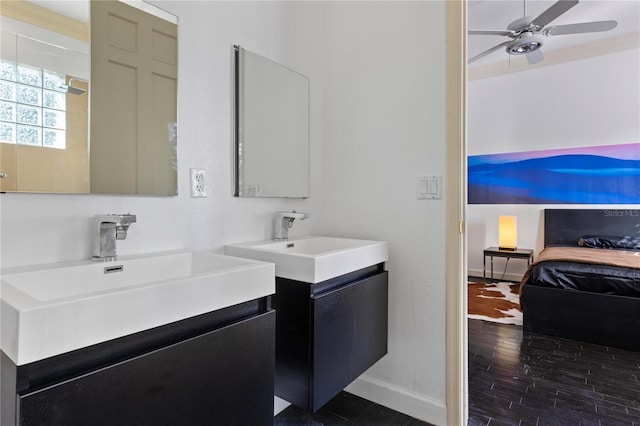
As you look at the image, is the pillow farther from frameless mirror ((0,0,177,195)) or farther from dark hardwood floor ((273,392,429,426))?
frameless mirror ((0,0,177,195))

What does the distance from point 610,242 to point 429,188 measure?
10.9ft

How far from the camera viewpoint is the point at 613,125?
389 cm

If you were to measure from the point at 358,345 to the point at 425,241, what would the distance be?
571 mm

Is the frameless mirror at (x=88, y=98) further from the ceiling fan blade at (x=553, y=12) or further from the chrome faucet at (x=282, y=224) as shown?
the ceiling fan blade at (x=553, y=12)

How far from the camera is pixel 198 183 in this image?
1.46 metres

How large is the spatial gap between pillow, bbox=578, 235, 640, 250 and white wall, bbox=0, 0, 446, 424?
323 cm

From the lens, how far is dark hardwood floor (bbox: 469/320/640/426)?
1.74 metres

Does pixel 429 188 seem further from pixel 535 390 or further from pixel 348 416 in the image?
pixel 535 390

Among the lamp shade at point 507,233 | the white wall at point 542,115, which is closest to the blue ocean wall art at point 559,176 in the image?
the white wall at point 542,115

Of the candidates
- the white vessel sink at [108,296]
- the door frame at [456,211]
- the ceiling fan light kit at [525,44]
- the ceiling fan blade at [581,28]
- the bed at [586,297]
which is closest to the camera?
the white vessel sink at [108,296]

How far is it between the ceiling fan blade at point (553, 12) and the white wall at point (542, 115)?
188cm

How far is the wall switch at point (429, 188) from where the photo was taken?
5.34ft

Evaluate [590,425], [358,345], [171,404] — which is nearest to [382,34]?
[358,345]

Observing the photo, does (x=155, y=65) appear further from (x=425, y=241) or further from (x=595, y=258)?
(x=595, y=258)
